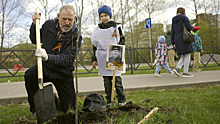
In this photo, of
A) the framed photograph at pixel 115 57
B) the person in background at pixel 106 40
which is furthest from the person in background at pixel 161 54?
the framed photograph at pixel 115 57

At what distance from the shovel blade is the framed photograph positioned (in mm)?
1300

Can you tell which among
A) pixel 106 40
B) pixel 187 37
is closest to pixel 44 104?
pixel 106 40

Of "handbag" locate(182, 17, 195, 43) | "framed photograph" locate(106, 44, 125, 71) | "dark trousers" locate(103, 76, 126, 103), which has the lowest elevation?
"dark trousers" locate(103, 76, 126, 103)

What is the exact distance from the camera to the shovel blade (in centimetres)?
247

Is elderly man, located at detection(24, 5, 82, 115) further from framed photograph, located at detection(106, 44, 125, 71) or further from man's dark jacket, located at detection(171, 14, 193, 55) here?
man's dark jacket, located at detection(171, 14, 193, 55)

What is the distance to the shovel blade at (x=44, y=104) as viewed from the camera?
2.47 meters

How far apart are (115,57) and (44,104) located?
5.23 feet

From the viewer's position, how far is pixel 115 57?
12.1 feet

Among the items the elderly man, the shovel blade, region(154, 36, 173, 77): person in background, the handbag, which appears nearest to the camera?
the shovel blade

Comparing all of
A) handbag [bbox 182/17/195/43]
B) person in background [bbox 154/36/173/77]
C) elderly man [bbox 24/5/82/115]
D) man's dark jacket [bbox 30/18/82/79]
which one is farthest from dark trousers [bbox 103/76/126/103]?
person in background [bbox 154/36/173/77]

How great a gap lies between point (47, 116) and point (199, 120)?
6.06 feet

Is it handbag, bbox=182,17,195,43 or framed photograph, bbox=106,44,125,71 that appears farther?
handbag, bbox=182,17,195,43

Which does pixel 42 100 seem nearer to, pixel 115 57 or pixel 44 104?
pixel 44 104

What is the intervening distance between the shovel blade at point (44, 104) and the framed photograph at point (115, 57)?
1.30m
